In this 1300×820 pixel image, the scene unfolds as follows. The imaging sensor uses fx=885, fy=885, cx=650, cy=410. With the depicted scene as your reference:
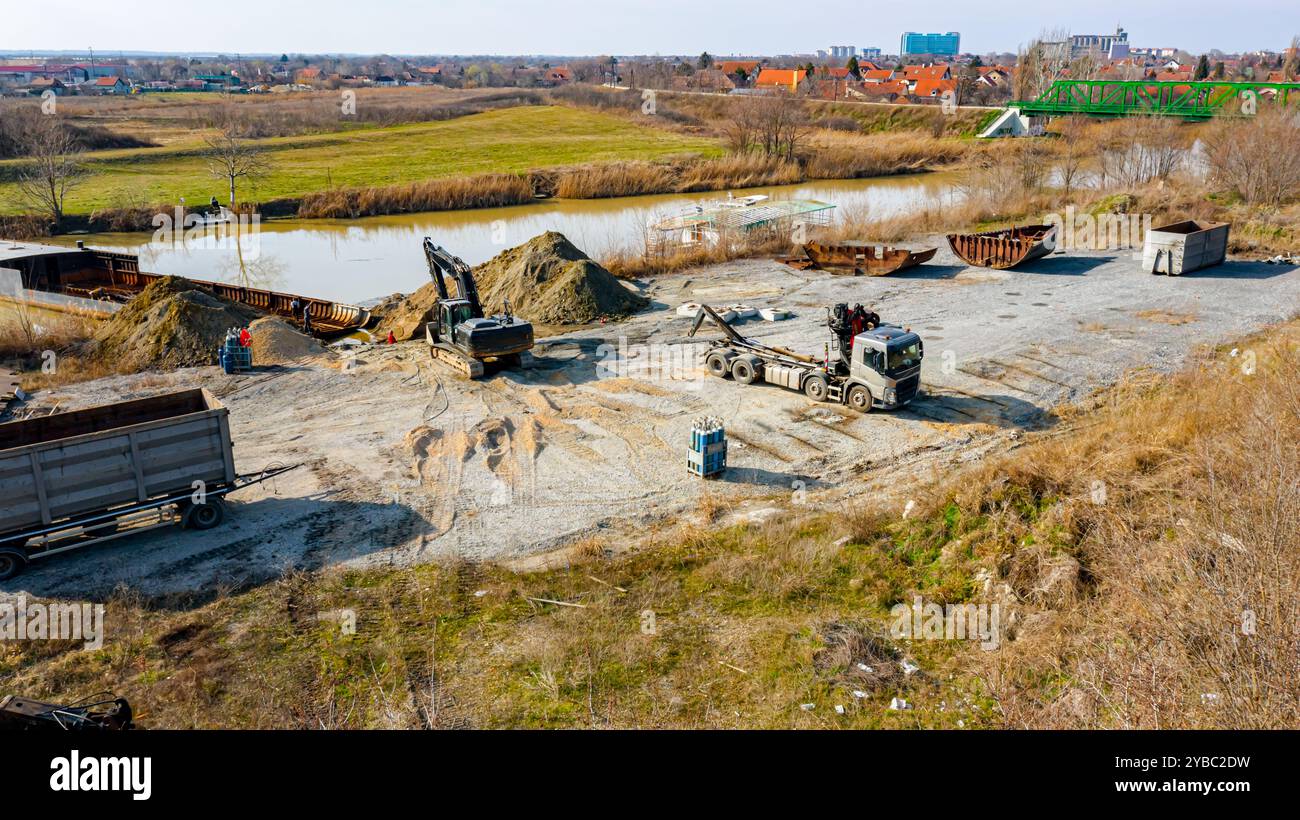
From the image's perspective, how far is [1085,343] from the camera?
84.4 feet

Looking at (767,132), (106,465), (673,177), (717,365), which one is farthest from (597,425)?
(767,132)

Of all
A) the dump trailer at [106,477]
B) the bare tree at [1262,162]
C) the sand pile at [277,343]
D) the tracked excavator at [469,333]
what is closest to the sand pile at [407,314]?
the sand pile at [277,343]

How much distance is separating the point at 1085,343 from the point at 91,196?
61.4 metres

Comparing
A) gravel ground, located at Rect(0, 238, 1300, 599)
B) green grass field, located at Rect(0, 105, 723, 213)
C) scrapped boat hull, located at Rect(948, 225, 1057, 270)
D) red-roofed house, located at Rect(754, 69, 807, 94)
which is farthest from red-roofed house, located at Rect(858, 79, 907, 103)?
gravel ground, located at Rect(0, 238, 1300, 599)

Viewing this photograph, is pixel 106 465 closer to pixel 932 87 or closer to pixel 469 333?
pixel 469 333

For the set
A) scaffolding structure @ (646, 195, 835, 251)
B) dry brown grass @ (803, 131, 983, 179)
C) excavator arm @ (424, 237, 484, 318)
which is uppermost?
dry brown grass @ (803, 131, 983, 179)

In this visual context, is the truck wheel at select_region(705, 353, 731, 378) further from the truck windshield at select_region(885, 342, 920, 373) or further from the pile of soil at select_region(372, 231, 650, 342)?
the pile of soil at select_region(372, 231, 650, 342)

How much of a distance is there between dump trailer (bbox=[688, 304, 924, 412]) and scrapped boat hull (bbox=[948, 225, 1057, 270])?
49.5 ft

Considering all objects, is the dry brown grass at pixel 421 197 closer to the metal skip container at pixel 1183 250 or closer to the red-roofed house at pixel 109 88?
the metal skip container at pixel 1183 250

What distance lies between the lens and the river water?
42969mm

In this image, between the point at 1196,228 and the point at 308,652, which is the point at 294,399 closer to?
the point at 308,652

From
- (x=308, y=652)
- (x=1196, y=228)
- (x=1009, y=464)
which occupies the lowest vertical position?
(x=308, y=652)

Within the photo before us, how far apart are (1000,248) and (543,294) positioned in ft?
60.7
